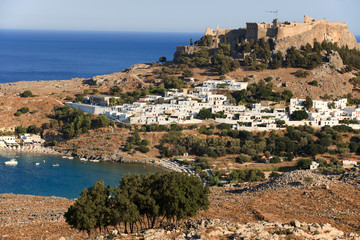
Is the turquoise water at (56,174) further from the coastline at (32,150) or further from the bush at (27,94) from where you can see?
the bush at (27,94)

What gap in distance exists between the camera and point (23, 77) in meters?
92.8

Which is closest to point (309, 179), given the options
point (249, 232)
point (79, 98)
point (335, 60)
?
point (249, 232)

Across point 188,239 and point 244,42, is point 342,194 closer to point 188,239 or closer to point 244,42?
point 188,239

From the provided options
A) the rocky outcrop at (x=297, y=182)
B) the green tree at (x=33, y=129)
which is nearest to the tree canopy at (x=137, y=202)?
the rocky outcrop at (x=297, y=182)

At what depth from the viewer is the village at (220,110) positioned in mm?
47041

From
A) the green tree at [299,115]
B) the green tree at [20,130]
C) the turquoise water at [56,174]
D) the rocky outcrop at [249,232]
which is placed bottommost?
the turquoise water at [56,174]

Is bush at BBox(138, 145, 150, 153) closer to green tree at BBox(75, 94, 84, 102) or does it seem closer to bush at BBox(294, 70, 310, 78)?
green tree at BBox(75, 94, 84, 102)

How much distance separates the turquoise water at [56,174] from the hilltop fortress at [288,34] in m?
25.2

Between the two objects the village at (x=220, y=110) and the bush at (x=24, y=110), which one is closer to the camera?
the village at (x=220, y=110)

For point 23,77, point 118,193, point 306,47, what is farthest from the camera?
point 23,77

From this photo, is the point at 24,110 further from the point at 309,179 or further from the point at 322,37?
the point at 309,179

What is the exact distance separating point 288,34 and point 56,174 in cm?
3198

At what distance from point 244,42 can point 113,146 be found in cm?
2276

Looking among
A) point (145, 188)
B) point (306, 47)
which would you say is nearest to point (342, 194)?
point (145, 188)
